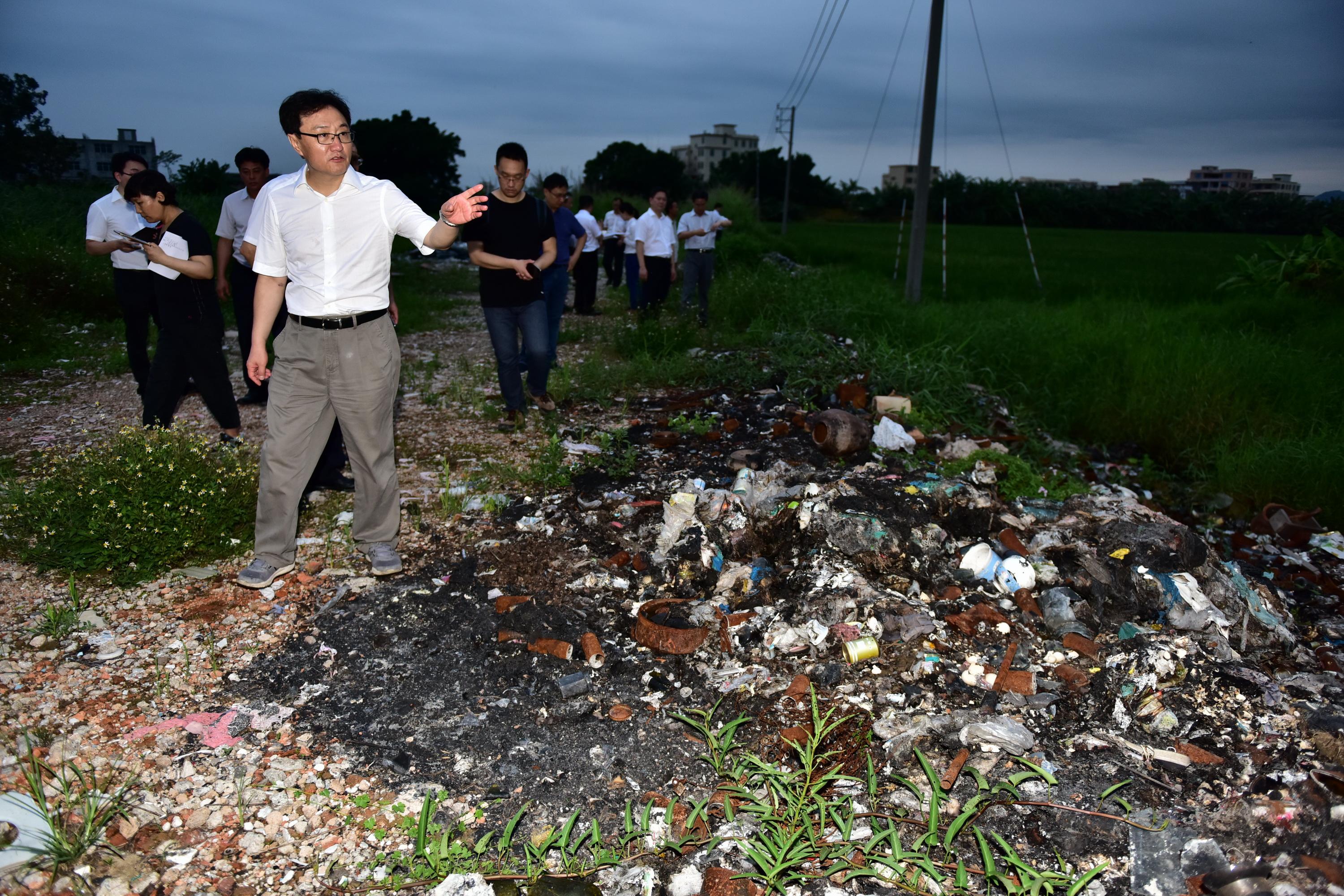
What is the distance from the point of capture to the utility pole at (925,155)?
393 inches

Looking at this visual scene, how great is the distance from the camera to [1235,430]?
6125 mm

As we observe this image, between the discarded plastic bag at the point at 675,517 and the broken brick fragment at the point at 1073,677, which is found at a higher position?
the discarded plastic bag at the point at 675,517

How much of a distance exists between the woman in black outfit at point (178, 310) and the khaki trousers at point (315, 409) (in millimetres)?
1298

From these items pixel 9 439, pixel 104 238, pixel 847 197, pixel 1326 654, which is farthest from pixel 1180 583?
pixel 847 197

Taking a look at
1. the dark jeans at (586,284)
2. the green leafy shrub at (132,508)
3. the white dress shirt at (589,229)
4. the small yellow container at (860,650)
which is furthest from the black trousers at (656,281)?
the small yellow container at (860,650)

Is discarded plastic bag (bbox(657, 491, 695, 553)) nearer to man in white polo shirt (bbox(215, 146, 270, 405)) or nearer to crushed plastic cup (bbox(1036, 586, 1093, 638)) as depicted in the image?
crushed plastic cup (bbox(1036, 586, 1093, 638))

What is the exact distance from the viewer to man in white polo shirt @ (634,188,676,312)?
9312mm

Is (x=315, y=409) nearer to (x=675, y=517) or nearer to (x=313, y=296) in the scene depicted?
(x=313, y=296)

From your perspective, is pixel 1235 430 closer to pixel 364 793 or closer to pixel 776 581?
pixel 776 581

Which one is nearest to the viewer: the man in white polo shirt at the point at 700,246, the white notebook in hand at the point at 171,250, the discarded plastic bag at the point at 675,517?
the discarded plastic bag at the point at 675,517

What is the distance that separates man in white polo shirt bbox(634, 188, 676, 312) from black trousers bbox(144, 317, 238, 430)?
5414 mm

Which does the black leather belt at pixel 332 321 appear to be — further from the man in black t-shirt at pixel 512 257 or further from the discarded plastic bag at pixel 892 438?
the discarded plastic bag at pixel 892 438

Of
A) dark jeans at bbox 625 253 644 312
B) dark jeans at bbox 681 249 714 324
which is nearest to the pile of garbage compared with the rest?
dark jeans at bbox 681 249 714 324

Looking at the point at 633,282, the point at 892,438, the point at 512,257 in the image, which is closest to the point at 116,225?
the point at 512,257
